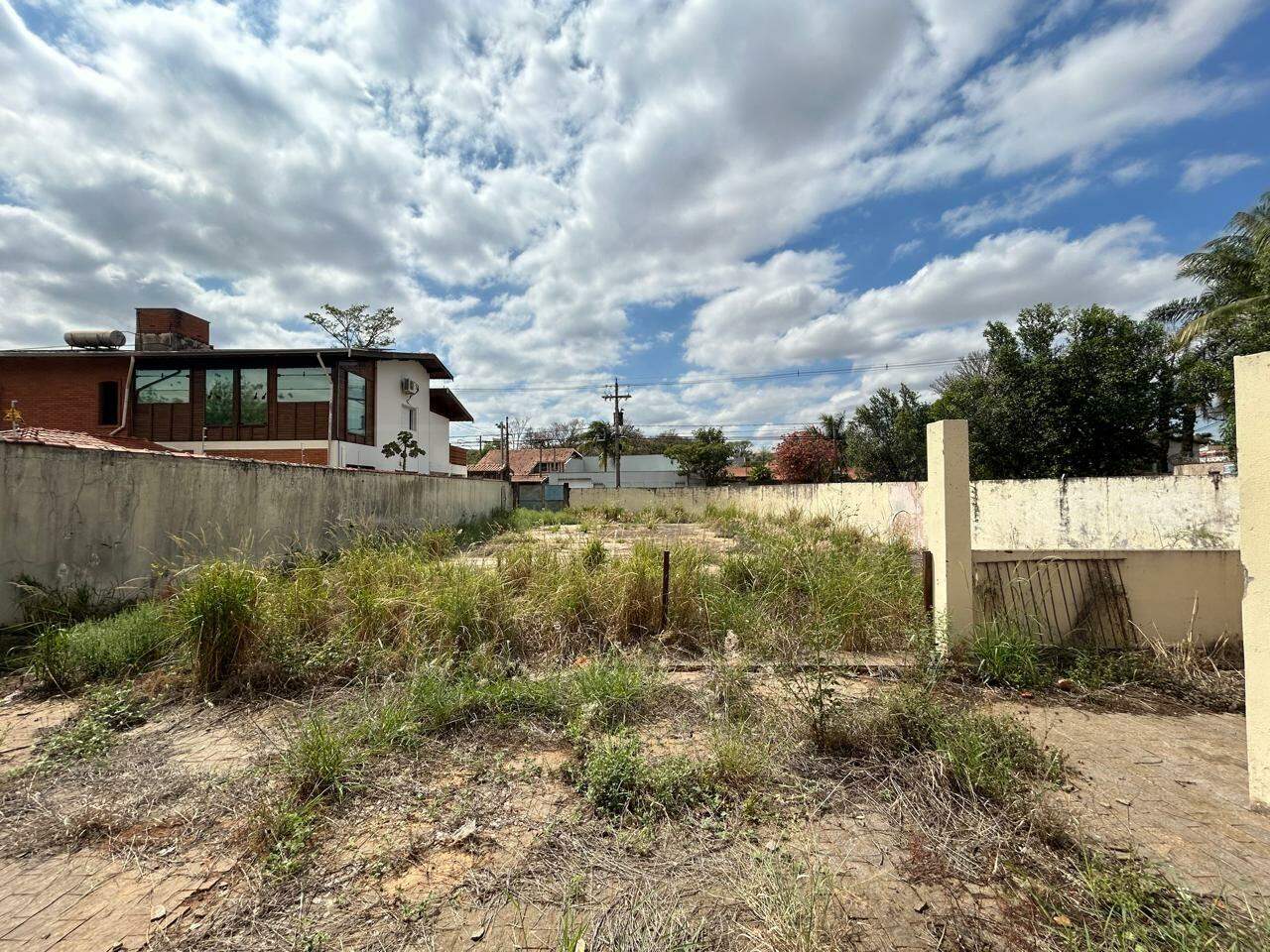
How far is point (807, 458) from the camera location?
34906 mm

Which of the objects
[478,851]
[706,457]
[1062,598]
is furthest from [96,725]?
[706,457]

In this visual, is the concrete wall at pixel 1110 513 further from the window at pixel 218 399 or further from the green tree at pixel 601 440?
the green tree at pixel 601 440

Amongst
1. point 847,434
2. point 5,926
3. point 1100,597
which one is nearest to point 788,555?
point 1100,597

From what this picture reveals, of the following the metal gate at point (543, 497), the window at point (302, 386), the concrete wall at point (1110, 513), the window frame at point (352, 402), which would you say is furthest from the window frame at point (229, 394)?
the concrete wall at point (1110, 513)

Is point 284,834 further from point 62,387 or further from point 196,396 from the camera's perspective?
point 62,387

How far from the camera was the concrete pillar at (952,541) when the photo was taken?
4.40 meters

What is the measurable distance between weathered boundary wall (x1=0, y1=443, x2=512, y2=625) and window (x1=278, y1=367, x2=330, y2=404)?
959 cm

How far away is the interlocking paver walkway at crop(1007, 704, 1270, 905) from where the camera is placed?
7.27 ft

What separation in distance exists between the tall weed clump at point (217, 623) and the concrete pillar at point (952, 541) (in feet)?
17.2

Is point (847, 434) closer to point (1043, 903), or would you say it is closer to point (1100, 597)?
point (1100, 597)

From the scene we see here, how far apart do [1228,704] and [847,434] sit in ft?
105

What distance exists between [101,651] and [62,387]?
19.7 metres

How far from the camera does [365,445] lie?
18594 millimetres

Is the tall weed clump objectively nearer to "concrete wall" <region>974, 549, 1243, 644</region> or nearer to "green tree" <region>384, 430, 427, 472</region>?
"concrete wall" <region>974, 549, 1243, 644</region>
